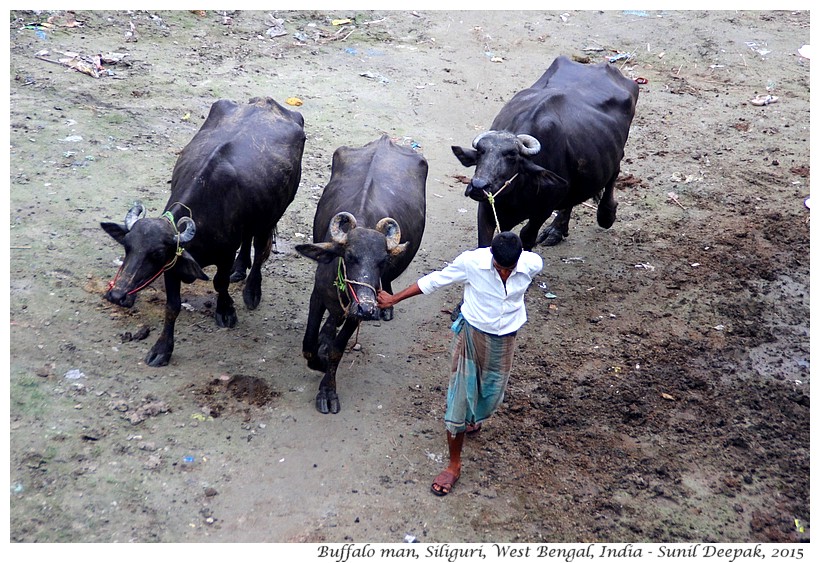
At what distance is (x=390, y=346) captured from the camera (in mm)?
7035

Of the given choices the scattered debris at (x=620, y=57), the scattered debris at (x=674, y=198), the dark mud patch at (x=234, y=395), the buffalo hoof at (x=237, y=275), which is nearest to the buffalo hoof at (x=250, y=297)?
the buffalo hoof at (x=237, y=275)

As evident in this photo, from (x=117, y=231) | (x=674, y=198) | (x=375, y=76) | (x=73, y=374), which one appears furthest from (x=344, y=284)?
(x=375, y=76)

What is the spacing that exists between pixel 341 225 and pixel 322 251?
292 mm

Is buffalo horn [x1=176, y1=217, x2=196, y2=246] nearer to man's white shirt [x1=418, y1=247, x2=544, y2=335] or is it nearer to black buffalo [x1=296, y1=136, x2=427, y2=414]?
black buffalo [x1=296, y1=136, x2=427, y2=414]

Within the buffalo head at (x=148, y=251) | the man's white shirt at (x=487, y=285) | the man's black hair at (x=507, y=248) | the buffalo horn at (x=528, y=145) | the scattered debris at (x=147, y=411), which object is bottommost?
the scattered debris at (x=147, y=411)

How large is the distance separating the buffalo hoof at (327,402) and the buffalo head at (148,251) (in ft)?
4.20

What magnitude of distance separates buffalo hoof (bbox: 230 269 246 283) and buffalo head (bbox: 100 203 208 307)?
1578 mm

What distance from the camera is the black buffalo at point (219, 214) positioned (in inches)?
231

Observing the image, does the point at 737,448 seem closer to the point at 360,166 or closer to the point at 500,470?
the point at 500,470

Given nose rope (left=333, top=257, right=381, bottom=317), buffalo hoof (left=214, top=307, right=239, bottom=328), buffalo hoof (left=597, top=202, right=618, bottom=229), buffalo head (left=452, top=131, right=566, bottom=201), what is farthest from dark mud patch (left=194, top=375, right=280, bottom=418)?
buffalo hoof (left=597, top=202, right=618, bottom=229)

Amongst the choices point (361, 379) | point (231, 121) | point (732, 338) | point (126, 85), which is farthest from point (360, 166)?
point (126, 85)

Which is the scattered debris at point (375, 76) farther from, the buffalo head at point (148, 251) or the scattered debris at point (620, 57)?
A: the buffalo head at point (148, 251)

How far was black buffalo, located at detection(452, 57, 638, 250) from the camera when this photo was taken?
712 cm

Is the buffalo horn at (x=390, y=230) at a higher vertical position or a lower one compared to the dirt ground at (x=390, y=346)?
higher
